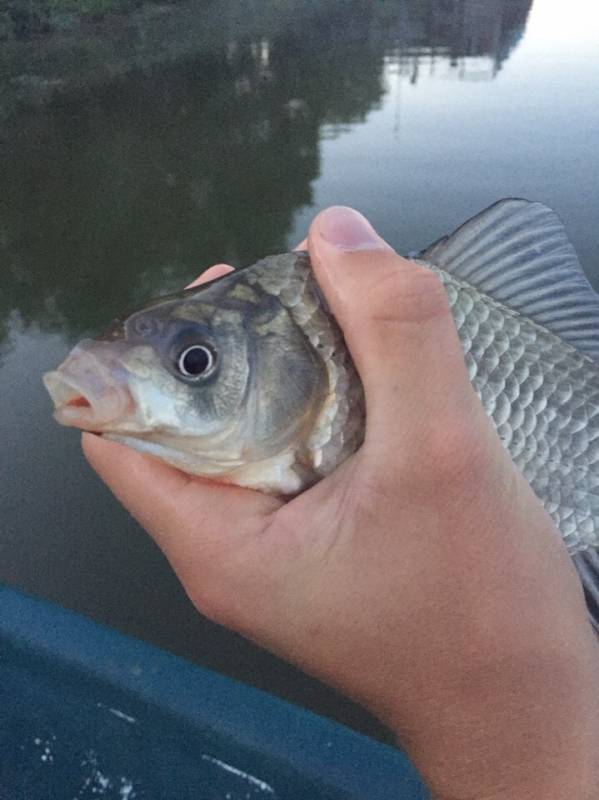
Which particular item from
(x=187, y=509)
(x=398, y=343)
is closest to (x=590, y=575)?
(x=398, y=343)

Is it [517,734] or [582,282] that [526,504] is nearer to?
[517,734]

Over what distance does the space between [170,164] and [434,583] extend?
28.7ft

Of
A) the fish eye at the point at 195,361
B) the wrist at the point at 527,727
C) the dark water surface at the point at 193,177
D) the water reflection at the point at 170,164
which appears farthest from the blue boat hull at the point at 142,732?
the water reflection at the point at 170,164

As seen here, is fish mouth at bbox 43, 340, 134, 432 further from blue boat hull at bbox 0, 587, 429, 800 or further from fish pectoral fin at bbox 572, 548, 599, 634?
A: blue boat hull at bbox 0, 587, 429, 800

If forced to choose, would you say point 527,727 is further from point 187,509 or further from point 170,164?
point 170,164

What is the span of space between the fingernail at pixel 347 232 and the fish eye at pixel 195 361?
0.95ft

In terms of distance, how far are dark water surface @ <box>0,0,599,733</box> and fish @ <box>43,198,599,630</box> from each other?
184cm

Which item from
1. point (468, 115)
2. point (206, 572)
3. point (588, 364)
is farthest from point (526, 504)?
point (468, 115)

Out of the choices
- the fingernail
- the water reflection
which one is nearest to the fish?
the fingernail

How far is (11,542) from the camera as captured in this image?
3.63 meters

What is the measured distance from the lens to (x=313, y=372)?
131cm

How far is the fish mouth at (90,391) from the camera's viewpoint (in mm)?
1120

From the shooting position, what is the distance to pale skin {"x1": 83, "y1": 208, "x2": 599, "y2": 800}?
104 centimetres

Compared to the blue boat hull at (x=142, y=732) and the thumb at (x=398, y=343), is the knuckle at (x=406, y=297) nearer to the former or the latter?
the thumb at (x=398, y=343)
